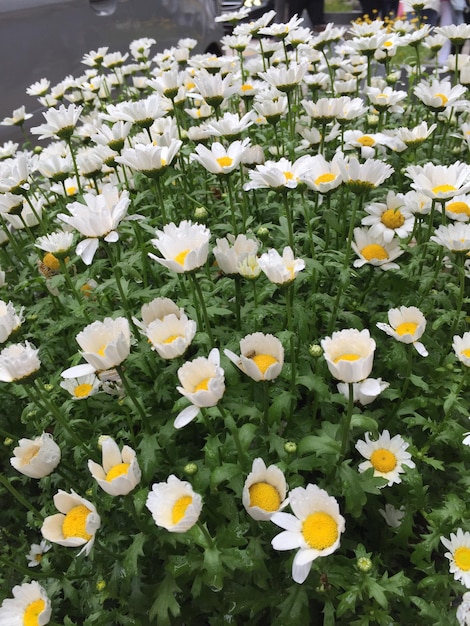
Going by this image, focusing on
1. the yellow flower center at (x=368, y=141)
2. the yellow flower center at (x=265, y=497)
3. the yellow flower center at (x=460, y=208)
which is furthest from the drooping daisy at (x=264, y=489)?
the yellow flower center at (x=368, y=141)

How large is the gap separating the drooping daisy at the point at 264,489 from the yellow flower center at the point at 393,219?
0.97 meters

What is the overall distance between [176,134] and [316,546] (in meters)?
1.66

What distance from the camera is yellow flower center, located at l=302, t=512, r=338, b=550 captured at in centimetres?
108

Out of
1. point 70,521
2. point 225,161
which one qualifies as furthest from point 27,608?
point 225,161

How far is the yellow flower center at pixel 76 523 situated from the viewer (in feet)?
4.14

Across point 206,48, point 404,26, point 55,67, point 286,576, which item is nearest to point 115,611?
point 286,576

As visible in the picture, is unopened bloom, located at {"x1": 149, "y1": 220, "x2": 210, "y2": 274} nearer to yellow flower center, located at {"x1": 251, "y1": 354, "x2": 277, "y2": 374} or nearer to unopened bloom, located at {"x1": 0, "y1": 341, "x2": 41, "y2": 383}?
yellow flower center, located at {"x1": 251, "y1": 354, "x2": 277, "y2": 374}

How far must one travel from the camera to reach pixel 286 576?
1.41 meters

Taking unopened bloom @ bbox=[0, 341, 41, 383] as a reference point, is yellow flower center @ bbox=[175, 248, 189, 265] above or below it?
above

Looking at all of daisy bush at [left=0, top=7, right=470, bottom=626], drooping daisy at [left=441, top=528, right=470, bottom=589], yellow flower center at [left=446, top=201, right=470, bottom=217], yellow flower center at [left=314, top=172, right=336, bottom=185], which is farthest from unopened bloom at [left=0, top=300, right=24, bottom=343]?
yellow flower center at [left=446, top=201, right=470, bottom=217]

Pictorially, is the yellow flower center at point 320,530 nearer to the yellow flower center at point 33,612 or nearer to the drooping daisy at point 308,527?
the drooping daisy at point 308,527

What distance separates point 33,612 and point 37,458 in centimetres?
40

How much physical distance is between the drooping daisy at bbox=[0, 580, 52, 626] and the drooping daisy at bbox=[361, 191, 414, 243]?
4.74ft

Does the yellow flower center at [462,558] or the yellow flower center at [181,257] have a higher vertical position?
the yellow flower center at [181,257]
